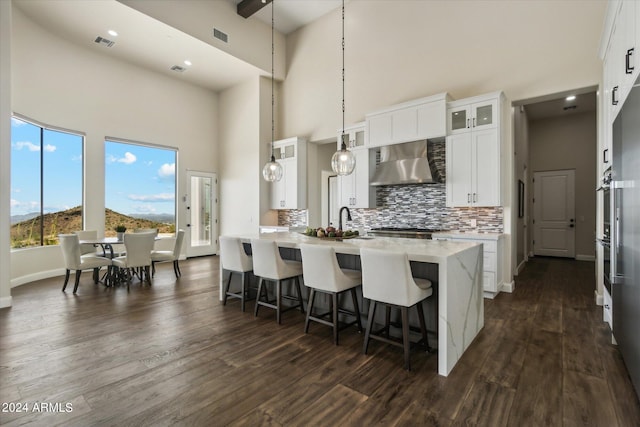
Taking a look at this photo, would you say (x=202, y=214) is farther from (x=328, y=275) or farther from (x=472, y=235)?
(x=472, y=235)

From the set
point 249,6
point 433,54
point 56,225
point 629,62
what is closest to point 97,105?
point 56,225

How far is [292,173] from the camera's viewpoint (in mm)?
7105

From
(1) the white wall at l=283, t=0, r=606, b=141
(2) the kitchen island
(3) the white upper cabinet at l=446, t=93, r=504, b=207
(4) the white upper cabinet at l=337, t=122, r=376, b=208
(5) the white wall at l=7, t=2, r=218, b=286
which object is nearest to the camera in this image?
(2) the kitchen island

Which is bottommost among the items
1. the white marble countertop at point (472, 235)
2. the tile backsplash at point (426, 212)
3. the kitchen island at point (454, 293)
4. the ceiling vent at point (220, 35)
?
the kitchen island at point (454, 293)

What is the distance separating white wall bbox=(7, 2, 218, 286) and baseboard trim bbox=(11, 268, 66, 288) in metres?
0.02

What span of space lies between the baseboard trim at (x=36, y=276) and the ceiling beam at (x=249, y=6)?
20.5 feet

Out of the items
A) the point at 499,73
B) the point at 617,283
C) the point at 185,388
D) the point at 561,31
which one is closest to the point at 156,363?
the point at 185,388

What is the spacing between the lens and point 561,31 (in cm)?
423

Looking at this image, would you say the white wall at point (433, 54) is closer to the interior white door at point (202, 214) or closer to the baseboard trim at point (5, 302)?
the interior white door at point (202, 214)

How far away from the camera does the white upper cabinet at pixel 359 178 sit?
5.84m

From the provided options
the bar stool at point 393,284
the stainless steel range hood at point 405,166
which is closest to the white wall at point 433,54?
the stainless steel range hood at point 405,166

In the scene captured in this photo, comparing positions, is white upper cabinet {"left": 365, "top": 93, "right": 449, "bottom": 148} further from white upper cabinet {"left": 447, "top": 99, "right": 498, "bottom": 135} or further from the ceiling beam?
the ceiling beam

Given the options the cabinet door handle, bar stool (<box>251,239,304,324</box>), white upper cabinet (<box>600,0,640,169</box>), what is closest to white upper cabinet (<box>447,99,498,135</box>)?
white upper cabinet (<box>600,0,640,169</box>)

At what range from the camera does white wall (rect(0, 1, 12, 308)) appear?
3.86 m
